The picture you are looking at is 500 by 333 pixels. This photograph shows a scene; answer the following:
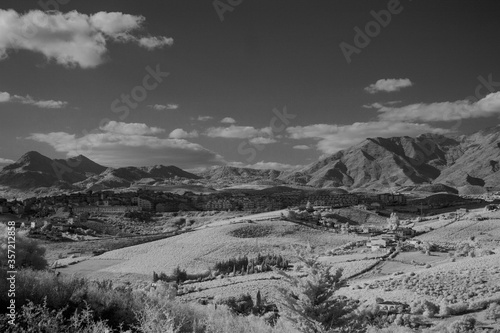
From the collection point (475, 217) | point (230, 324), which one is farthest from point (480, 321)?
point (475, 217)

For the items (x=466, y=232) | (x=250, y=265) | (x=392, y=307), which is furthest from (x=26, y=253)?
(x=466, y=232)

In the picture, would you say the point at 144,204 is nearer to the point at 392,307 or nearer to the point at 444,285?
the point at 444,285

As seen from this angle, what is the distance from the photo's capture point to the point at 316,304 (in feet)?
34.3

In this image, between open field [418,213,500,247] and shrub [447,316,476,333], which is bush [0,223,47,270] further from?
open field [418,213,500,247]

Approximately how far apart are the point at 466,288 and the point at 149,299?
1788 centimetres

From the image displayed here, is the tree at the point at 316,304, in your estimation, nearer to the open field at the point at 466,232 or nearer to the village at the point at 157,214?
the village at the point at 157,214

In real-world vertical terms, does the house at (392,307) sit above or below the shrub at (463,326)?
below

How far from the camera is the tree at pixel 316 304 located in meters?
10.3

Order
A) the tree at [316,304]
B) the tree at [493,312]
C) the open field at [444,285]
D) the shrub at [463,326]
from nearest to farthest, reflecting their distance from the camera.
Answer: the tree at [316,304], the shrub at [463,326], the tree at [493,312], the open field at [444,285]

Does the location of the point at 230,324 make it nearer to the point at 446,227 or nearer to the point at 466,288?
the point at 466,288

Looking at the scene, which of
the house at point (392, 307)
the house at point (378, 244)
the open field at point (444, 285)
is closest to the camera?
the house at point (392, 307)

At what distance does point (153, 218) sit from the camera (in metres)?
94.8

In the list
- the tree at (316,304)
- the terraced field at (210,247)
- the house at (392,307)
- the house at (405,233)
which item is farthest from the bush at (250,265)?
the tree at (316,304)

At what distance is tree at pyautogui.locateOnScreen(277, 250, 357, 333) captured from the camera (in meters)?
10.3
